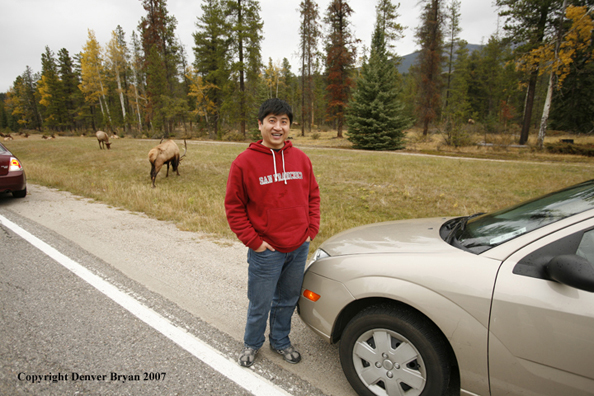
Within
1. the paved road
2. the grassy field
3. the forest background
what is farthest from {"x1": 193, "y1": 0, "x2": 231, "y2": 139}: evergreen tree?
the paved road

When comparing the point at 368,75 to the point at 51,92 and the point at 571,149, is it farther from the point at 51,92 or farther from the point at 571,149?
the point at 51,92

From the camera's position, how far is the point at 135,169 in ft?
44.2

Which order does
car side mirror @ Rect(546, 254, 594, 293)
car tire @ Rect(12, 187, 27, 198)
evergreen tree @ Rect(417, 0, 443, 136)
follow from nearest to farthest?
car side mirror @ Rect(546, 254, 594, 293), car tire @ Rect(12, 187, 27, 198), evergreen tree @ Rect(417, 0, 443, 136)

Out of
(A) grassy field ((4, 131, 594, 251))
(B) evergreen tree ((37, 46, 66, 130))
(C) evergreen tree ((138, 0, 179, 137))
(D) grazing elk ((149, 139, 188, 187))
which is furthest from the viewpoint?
(B) evergreen tree ((37, 46, 66, 130))

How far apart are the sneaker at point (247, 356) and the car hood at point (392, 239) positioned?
1.01m

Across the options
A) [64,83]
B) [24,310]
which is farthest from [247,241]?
[64,83]

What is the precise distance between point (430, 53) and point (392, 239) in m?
30.7

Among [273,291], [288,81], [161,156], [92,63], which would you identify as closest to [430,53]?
[161,156]

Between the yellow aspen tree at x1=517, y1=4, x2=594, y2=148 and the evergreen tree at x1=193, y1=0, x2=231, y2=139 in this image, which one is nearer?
the yellow aspen tree at x1=517, y1=4, x2=594, y2=148

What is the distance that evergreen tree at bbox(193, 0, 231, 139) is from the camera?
31.1 metres

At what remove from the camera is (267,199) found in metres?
2.14

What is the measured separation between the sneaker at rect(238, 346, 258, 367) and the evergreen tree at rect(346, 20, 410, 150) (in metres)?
19.7

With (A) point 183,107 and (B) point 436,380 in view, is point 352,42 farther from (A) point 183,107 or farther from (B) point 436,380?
(B) point 436,380

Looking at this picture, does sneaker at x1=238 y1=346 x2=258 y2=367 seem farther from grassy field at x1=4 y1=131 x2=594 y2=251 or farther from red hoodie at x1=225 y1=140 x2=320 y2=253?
grassy field at x1=4 y1=131 x2=594 y2=251
